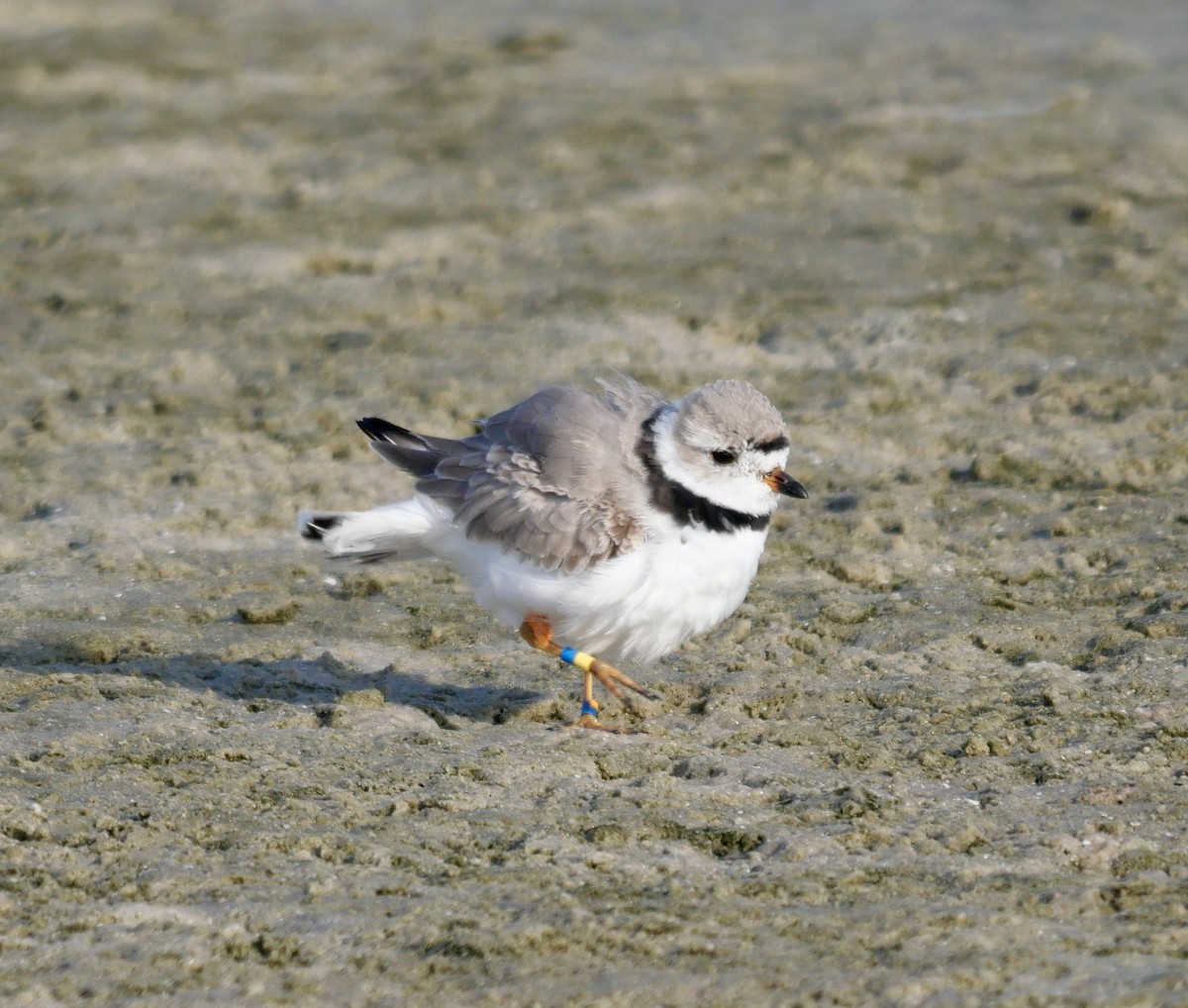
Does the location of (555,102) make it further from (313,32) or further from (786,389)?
(786,389)

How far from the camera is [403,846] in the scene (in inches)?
165

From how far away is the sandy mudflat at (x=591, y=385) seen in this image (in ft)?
12.5

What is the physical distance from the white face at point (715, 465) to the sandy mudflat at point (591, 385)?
0.65 m

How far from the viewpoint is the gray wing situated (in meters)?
4.94

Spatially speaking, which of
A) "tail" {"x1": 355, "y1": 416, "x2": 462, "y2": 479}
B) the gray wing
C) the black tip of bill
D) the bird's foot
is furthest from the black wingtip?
the black tip of bill

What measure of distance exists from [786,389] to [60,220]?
4.47 m

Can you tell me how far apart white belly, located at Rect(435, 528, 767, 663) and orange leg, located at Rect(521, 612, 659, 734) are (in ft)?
0.09

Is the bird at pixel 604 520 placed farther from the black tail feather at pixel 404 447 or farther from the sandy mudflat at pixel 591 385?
the sandy mudflat at pixel 591 385

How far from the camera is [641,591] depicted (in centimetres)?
489

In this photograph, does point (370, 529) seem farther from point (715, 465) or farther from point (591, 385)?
point (591, 385)

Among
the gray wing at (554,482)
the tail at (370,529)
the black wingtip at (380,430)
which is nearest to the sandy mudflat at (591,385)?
the tail at (370,529)

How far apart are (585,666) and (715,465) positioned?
0.71 metres

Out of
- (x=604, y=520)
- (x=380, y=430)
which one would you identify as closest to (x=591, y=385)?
(x=380, y=430)

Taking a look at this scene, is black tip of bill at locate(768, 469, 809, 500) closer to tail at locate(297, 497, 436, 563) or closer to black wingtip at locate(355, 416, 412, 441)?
tail at locate(297, 497, 436, 563)
